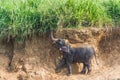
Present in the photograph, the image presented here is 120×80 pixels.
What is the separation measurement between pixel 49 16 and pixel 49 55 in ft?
2.12

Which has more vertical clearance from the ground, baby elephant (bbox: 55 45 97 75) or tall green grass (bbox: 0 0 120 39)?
tall green grass (bbox: 0 0 120 39)

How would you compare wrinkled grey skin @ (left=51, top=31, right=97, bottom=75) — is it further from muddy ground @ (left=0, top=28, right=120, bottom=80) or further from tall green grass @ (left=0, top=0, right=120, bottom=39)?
tall green grass @ (left=0, top=0, right=120, bottom=39)

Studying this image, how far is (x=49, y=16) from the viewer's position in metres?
7.23

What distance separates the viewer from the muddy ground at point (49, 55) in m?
7.04

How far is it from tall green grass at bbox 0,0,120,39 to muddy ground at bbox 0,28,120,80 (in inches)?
5.8

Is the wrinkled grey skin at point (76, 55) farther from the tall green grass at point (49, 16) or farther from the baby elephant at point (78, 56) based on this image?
the tall green grass at point (49, 16)

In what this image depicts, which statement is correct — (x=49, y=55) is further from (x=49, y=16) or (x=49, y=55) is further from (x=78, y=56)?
(x=49, y=16)

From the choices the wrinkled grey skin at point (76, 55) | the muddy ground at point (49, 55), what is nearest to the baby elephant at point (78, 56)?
the wrinkled grey skin at point (76, 55)

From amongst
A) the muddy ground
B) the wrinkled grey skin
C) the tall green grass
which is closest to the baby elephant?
the wrinkled grey skin

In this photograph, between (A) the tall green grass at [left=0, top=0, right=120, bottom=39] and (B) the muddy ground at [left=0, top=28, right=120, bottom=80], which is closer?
(B) the muddy ground at [left=0, top=28, right=120, bottom=80]

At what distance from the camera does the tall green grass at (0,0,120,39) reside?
7.20 metres

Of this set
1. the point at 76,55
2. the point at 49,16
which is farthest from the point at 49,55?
the point at 49,16

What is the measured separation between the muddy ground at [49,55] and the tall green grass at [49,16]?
147 mm

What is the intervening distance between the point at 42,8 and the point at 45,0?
347 millimetres
